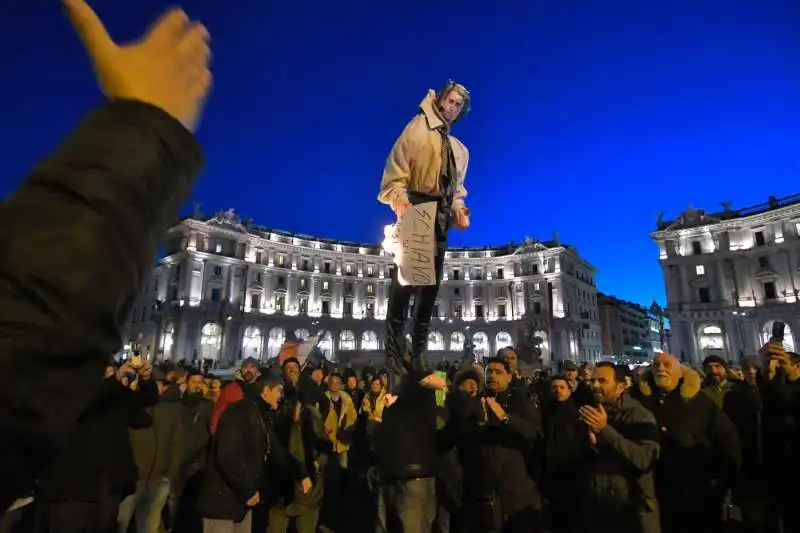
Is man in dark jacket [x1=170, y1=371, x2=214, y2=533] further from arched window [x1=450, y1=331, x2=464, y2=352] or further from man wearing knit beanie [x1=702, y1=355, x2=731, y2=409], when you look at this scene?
arched window [x1=450, y1=331, x2=464, y2=352]

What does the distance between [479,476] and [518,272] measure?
66938mm

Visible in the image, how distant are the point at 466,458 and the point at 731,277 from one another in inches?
1993

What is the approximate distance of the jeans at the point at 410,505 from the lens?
3.52 meters

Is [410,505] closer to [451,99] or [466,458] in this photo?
[466,458]

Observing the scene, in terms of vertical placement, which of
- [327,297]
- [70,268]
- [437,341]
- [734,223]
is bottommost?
[70,268]

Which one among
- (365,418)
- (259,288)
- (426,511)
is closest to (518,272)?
(259,288)

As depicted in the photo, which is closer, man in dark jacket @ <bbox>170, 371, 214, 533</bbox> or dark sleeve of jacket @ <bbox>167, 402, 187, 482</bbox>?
dark sleeve of jacket @ <bbox>167, 402, 187, 482</bbox>

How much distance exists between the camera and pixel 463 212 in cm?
385

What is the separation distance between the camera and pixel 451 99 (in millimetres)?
3799

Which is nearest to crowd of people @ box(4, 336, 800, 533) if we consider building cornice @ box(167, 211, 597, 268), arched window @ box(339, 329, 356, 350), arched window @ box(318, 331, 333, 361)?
building cornice @ box(167, 211, 597, 268)

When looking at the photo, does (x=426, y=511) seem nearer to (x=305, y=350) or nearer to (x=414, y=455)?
(x=414, y=455)

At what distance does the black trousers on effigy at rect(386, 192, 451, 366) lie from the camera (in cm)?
357

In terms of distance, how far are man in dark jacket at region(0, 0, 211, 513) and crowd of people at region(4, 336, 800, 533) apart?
9.75 feet

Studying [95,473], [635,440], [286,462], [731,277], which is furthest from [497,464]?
[731,277]
